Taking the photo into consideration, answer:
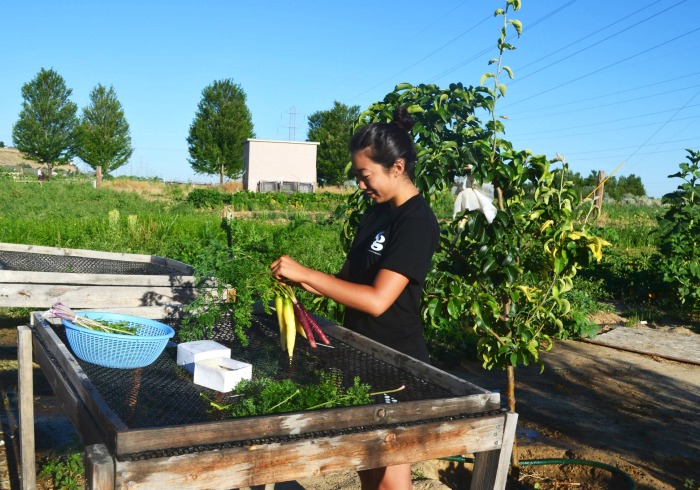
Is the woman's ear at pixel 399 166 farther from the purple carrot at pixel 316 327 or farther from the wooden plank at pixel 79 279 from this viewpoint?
the wooden plank at pixel 79 279

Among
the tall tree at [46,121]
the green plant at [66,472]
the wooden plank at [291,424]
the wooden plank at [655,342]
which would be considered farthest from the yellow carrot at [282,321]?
the tall tree at [46,121]

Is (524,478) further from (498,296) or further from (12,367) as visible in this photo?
(12,367)

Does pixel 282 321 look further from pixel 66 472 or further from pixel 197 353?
pixel 66 472

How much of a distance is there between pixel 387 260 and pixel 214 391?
76 centimetres

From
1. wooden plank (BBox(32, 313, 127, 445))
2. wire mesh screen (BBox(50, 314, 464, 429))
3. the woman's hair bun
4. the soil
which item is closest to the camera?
wooden plank (BBox(32, 313, 127, 445))

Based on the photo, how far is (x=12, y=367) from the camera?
5.89m

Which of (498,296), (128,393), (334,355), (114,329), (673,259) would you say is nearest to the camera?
(128,393)

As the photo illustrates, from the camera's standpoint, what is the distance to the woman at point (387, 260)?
253 cm

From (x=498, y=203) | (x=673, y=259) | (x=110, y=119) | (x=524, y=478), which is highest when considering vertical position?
(x=110, y=119)

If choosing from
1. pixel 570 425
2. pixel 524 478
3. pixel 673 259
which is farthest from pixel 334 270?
pixel 524 478

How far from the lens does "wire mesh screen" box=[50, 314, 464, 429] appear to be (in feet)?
6.65

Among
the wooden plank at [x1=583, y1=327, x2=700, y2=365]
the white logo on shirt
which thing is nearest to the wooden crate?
the white logo on shirt

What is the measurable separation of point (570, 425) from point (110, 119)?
53.2 m

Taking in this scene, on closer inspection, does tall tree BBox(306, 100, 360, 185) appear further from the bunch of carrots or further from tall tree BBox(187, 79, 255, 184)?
the bunch of carrots
